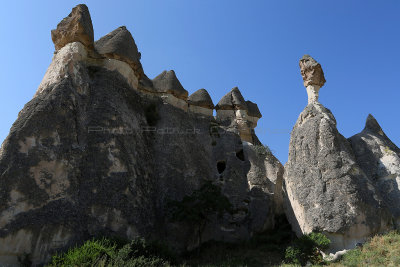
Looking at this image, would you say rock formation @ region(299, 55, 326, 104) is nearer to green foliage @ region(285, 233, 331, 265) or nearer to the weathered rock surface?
the weathered rock surface

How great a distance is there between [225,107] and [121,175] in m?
10.5

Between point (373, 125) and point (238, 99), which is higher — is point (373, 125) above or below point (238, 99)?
below

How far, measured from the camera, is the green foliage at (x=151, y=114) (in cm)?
1648

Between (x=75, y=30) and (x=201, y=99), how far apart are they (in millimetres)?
8326

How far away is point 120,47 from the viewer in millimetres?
15016

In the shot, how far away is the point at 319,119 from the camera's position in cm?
1294

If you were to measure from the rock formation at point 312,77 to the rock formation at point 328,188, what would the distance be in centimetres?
98

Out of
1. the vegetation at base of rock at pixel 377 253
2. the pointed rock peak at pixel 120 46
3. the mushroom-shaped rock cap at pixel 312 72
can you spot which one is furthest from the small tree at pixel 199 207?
the pointed rock peak at pixel 120 46

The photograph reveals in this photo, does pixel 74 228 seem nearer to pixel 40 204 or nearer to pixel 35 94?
pixel 40 204

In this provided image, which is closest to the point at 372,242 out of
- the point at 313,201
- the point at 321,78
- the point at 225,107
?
the point at 313,201

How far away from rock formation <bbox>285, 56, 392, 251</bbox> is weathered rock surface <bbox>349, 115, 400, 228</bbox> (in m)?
0.79

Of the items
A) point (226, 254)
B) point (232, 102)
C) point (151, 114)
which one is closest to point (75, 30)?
point (151, 114)

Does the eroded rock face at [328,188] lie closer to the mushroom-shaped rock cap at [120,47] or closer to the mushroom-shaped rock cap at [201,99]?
the mushroom-shaped rock cap at [201,99]

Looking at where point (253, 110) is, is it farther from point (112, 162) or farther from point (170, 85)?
point (112, 162)
